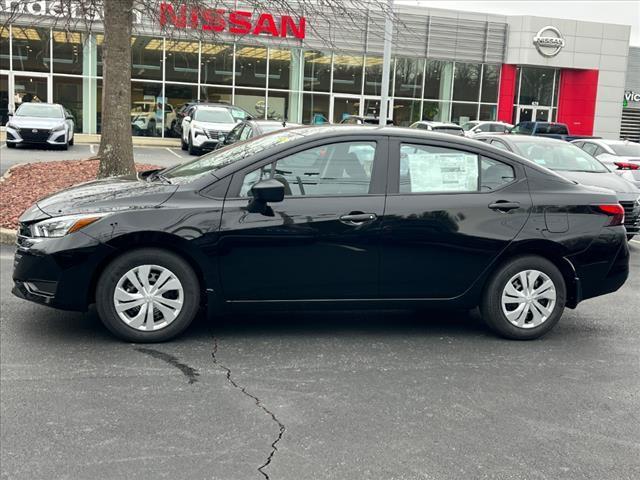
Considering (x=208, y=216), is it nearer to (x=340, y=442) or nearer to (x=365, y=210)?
(x=365, y=210)

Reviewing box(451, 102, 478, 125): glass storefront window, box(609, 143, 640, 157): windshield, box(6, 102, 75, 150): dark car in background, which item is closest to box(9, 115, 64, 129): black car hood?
box(6, 102, 75, 150): dark car in background

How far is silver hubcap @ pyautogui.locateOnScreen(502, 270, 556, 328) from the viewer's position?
19.1 feet

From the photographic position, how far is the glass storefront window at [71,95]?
1211 inches

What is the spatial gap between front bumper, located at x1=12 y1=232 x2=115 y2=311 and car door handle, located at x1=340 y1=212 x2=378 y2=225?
1.68 metres

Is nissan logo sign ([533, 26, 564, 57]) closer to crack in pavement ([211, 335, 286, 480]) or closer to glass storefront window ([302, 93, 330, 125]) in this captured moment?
glass storefront window ([302, 93, 330, 125])

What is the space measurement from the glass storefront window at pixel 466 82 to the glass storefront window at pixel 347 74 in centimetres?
486

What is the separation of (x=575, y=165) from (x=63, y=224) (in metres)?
8.34

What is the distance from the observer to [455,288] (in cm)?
576

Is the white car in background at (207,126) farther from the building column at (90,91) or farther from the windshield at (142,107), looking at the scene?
the building column at (90,91)

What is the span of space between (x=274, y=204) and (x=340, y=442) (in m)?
2.08

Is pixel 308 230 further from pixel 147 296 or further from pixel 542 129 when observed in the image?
pixel 542 129

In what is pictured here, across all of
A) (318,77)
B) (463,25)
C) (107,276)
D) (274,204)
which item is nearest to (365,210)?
(274,204)

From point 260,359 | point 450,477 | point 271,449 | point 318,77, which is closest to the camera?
point 450,477

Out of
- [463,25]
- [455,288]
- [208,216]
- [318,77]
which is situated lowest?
[455,288]
